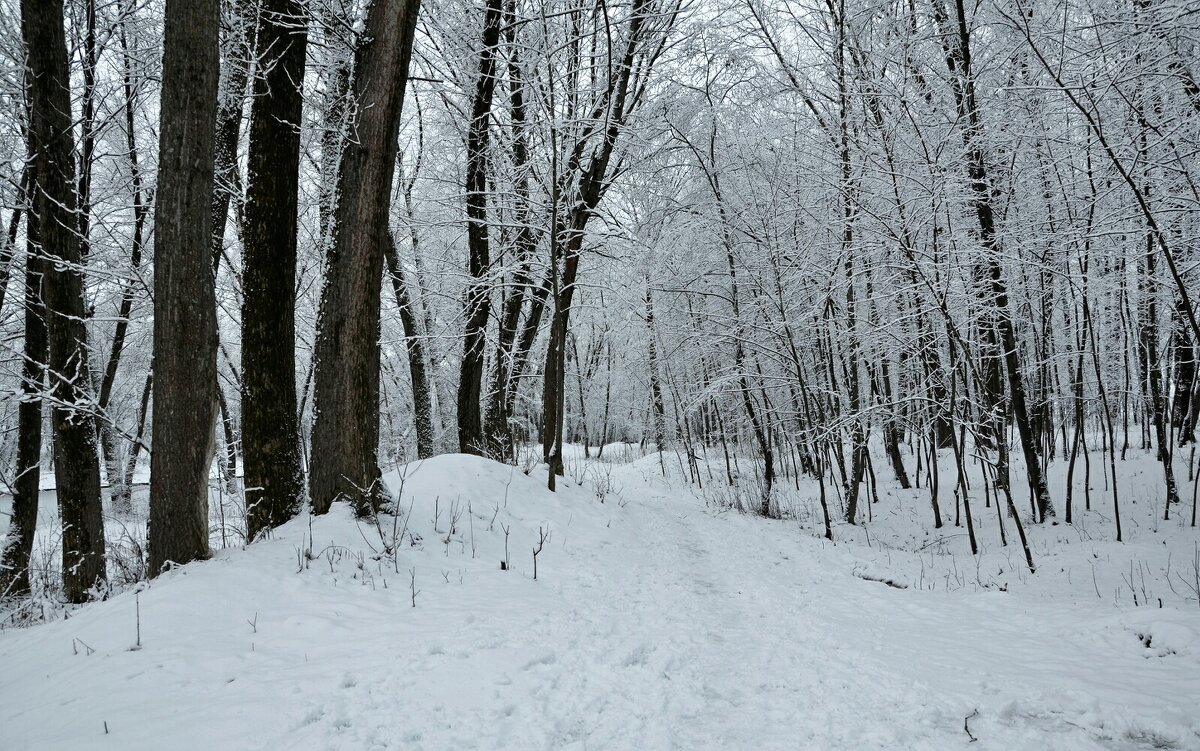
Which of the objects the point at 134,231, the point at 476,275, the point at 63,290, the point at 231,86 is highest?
the point at 134,231

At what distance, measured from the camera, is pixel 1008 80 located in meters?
7.74

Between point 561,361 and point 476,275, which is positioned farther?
point 476,275

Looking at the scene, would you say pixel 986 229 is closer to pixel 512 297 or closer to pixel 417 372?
pixel 512 297

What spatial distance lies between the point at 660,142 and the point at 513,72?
346cm

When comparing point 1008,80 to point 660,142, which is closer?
point 1008,80

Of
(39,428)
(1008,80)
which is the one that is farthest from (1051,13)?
(39,428)

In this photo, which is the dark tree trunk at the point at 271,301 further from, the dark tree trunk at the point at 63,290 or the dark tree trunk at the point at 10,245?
the dark tree trunk at the point at 10,245

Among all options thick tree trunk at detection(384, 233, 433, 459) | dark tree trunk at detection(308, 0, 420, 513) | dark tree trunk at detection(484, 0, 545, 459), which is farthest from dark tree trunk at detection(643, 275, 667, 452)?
dark tree trunk at detection(308, 0, 420, 513)

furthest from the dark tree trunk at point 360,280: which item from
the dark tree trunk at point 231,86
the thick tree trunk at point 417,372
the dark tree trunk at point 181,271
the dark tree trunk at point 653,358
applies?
the dark tree trunk at point 653,358

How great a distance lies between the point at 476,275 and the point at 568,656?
7.87 m

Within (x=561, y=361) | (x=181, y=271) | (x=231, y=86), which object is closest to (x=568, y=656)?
(x=181, y=271)

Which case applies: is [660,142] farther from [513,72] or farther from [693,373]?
[693,373]

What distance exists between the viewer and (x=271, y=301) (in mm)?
5418

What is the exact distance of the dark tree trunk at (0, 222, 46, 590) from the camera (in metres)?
6.95
